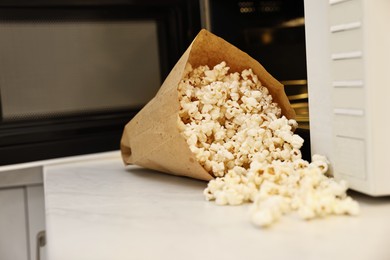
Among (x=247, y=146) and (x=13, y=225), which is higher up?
(x=247, y=146)

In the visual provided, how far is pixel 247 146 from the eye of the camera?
2.27 ft

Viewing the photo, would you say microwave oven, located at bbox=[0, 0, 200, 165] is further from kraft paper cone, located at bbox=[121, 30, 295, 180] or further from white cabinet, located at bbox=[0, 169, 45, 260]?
kraft paper cone, located at bbox=[121, 30, 295, 180]

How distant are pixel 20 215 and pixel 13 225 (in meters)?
0.02

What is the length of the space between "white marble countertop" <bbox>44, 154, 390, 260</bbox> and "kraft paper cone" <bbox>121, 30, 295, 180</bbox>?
0.16 feet

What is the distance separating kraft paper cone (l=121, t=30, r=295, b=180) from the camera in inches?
27.5

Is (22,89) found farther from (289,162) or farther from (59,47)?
(289,162)

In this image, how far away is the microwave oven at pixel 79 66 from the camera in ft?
3.50

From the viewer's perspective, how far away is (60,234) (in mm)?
534

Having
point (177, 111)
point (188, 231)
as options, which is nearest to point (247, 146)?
point (177, 111)

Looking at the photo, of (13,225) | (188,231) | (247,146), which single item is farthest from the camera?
(13,225)

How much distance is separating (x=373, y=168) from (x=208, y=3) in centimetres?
68

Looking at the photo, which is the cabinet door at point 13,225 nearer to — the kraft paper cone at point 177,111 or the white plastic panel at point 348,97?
the kraft paper cone at point 177,111

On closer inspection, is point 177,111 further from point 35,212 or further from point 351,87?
point 35,212

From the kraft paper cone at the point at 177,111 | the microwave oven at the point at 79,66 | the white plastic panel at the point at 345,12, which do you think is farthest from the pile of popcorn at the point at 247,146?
the microwave oven at the point at 79,66
